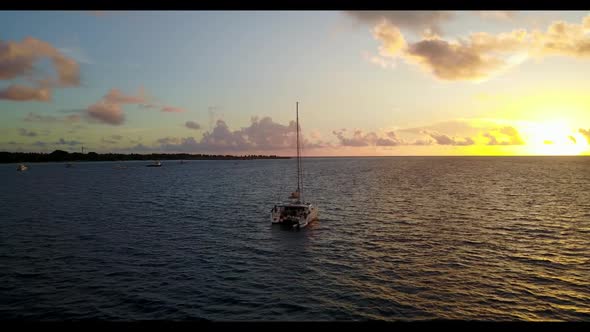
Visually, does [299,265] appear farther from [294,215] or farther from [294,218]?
[294,215]

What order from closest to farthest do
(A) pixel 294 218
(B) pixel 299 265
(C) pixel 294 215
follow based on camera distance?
(B) pixel 299 265, (A) pixel 294 218, (C) pixel 294 215

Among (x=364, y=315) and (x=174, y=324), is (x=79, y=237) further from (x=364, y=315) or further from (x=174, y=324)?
(x=174, y=324)

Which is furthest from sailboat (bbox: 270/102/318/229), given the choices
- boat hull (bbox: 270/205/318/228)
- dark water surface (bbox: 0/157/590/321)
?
dark water surface (bbox: 0/157/590/321)

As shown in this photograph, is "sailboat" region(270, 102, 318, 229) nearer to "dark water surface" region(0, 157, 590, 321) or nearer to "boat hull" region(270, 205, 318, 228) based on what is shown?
"boat hull" region(270, 205, 318, 228)

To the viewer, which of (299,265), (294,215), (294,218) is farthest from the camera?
(294,215)

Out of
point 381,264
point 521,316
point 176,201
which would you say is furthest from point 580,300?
point 176,201

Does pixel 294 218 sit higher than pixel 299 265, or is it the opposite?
pixel 294 218

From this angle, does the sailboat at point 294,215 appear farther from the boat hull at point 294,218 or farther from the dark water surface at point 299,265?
the dark water surface at point 299,265

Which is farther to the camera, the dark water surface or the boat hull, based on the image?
the boat hull

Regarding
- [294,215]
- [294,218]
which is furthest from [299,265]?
[294,215]

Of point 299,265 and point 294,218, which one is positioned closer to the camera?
point 299,265

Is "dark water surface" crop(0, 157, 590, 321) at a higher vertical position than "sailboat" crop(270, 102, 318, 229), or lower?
lower

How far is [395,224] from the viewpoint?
50.7m

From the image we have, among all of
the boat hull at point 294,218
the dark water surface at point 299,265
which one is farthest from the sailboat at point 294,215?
the dark water surface at point 299,265
